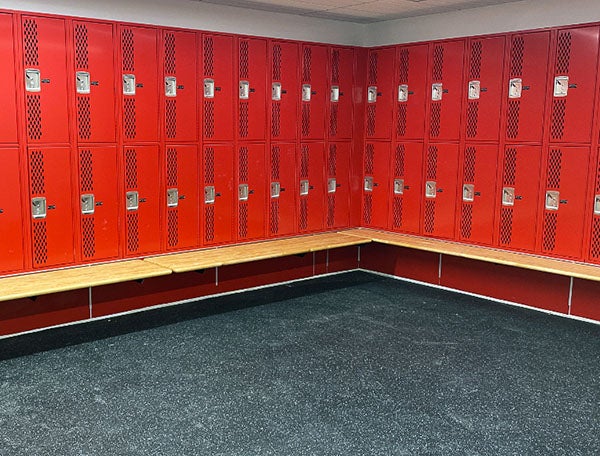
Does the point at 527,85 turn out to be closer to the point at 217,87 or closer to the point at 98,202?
Answer: the point at 217,87

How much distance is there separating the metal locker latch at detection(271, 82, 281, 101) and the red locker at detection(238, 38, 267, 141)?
0.08m

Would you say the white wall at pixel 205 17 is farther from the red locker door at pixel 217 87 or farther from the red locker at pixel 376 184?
the red locker at pixel 376 184

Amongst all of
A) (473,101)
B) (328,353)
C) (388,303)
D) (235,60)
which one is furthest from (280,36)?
(328,353)

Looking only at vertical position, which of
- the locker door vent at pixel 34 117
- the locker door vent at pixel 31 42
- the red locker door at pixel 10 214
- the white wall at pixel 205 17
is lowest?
the red locker door at pixel 10 214

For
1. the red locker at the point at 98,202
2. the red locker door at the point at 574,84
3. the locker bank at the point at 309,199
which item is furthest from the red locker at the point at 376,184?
the red locker at the point at 98,202

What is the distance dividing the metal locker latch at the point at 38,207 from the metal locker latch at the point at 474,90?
149 inches

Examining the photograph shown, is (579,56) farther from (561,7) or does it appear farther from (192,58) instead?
(192,58)

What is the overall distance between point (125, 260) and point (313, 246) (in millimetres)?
1719

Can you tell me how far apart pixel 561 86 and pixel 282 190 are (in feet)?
8.71

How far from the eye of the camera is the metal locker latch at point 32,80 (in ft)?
15.1

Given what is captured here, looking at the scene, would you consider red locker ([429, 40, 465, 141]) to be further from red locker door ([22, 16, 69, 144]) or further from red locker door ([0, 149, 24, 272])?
red locker door ([0, 149, 24, 272])

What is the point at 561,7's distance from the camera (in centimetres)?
514

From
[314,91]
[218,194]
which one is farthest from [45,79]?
[314,91]

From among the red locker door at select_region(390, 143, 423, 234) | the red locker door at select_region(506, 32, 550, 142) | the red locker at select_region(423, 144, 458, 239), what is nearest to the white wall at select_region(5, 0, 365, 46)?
the red locker door at select_region(390, 143, 423, 234)
